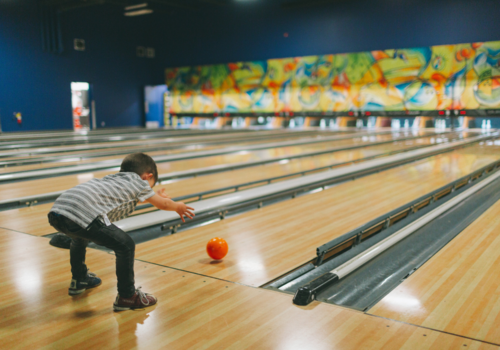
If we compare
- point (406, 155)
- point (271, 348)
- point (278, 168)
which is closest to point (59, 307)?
point (271, 348)

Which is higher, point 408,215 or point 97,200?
point 97,200

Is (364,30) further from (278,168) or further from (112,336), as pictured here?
(112,336)

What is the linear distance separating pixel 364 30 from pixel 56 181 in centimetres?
989

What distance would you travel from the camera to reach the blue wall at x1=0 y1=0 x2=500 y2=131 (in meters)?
11.6

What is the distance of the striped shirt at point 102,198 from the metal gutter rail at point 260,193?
1177mm

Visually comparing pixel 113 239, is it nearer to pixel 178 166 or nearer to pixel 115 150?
pixel 178 166

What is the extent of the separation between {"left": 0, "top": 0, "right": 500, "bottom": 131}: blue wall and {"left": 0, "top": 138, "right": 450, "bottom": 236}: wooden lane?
4573 mm

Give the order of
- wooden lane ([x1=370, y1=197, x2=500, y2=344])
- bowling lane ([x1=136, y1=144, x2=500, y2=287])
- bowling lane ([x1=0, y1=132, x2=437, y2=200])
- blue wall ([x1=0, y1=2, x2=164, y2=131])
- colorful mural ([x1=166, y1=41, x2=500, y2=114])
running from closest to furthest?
wooden lane ([x1=370, y1=197, x2=500, y2=344]) → bowling lane ([x1=136, y1=144, x2=500, y2=287]) → bowling lane ([x1=0, y1=132, x2=437, y2=200]) → colorful mural ([x1=166, y1=41, x2=500, y2=114]) → blue wall ([x1=0, y1=2, x2=164, y2=131])

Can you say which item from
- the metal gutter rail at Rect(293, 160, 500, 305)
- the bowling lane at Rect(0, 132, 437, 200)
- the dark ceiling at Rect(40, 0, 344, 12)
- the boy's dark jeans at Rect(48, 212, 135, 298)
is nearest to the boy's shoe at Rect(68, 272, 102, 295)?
the boy's dark jeans at Rect(48, 212, 135, 298)

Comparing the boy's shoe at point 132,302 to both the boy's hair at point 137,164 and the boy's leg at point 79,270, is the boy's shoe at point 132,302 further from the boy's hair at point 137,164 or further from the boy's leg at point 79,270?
the boy's hair at point 137,164

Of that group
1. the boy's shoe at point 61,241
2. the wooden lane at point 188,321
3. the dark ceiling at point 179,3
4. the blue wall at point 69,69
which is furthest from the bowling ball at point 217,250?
the blue wall at point 69,69

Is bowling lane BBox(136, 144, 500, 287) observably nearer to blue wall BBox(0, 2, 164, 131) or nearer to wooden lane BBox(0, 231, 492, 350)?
wooden lane BBox(0, 231, 492, 350)

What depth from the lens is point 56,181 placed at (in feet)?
15.9

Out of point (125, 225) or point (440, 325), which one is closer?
point (440, 325)
